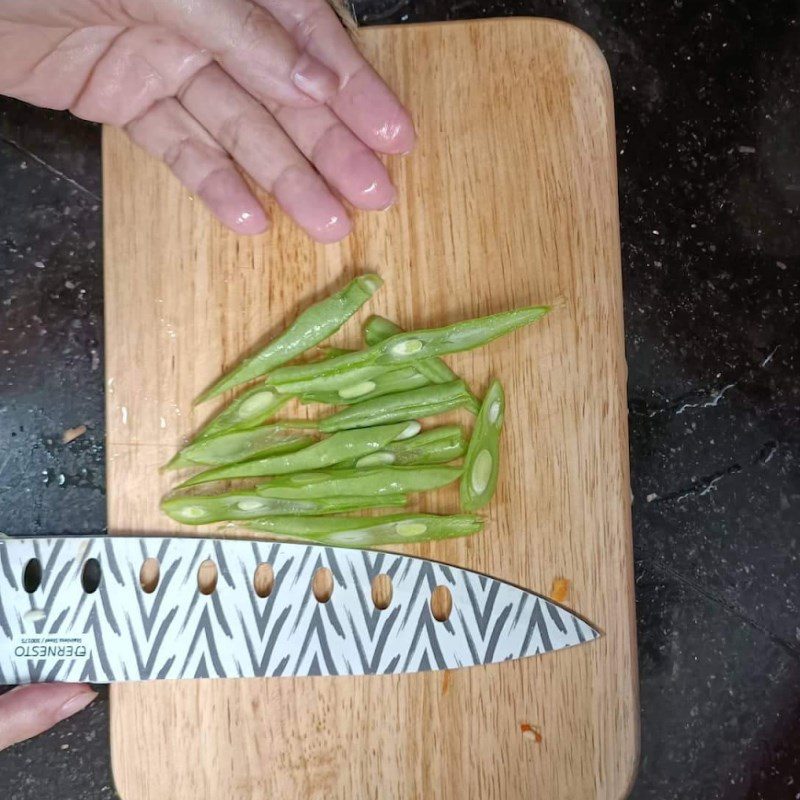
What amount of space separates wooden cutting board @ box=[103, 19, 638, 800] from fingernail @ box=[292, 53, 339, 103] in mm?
260

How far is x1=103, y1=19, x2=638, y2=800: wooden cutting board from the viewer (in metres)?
2.00

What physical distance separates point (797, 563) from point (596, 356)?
92cm

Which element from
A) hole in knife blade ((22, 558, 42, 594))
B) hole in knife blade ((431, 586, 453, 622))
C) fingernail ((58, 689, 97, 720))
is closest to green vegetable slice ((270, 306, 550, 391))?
hole in knife blade ((431, 586, 453, 622))

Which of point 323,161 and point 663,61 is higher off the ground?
point 663,61

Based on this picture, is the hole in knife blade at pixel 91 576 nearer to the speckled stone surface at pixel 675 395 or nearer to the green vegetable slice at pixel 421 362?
the speckled stone surface at pixel 675 395

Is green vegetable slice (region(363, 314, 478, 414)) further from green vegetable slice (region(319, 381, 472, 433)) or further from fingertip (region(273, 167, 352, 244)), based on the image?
fingertip (region(273, 167, 352, 244))

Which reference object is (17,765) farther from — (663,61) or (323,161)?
(663,61)

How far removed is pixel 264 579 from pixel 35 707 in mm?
652

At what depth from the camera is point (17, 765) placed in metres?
2.24


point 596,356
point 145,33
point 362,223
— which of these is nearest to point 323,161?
point 362,223

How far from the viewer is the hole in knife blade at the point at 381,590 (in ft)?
6.55

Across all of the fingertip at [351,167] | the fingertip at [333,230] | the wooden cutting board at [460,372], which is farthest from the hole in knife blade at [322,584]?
the fingertip at [351,167]

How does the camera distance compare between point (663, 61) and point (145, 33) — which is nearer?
point (145, 33)

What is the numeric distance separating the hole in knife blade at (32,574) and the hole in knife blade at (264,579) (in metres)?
0.53
